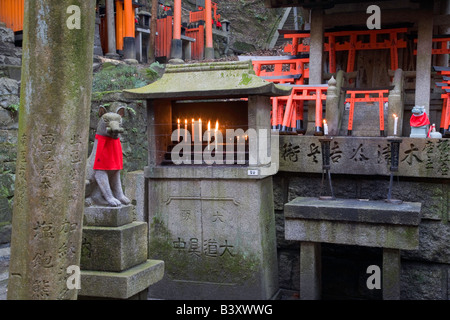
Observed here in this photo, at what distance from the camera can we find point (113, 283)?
5609 millimetres

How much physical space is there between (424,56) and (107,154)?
715 centimetres

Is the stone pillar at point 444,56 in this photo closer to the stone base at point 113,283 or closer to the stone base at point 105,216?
the stone base at point 105,216

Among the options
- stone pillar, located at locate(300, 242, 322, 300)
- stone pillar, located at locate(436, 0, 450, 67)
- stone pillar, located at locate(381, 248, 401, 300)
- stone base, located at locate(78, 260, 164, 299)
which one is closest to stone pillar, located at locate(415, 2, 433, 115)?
stone pillar, located at locate(436, 0, 450, 67)

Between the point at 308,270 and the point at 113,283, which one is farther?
the point at 308,270

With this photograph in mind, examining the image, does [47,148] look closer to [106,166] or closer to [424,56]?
[106,166]

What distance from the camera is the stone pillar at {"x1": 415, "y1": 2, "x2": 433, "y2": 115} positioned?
998 centimetres

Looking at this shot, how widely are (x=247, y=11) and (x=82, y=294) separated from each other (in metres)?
29.8

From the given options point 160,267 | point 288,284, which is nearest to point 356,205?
point 288,284

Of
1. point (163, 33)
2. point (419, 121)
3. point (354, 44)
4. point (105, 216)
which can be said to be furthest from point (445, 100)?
point (163, 33)

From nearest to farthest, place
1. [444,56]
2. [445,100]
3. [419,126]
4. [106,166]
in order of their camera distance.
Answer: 1. [106,166]
2. [419,126]
3. [445,100]
4. [444,56]

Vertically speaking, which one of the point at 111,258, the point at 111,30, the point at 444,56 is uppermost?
→ the point at 111,30

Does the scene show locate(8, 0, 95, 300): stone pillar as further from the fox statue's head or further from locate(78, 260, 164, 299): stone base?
the fox statue's head

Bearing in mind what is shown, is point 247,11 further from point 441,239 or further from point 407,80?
point 441,239

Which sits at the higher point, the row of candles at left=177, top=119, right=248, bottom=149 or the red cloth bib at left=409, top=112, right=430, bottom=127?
the red cloth bib at left=409, top=112, right=430, bottom=127
